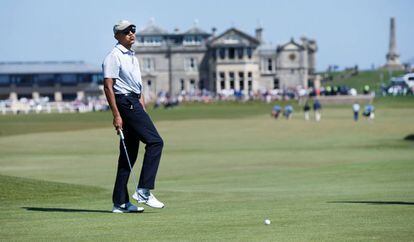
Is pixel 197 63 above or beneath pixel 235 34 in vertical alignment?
beneath

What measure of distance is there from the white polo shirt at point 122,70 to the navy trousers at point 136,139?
128mm

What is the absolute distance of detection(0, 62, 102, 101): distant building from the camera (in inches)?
6693

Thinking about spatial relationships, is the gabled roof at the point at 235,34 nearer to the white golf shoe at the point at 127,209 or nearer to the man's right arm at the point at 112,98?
the man's right arm at the point at 112,98

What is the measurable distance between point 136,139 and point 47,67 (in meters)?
164

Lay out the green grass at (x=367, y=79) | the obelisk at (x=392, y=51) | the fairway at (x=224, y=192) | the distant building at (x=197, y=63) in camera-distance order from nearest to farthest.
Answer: the fairway at (x=224, y=192), the green grass at (x=367, y=79), the distant building at (x=197, y=63), the obelisk at (x=392, y=51)

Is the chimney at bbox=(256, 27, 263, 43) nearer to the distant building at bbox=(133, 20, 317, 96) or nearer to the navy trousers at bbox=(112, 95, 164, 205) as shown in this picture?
the distant building at bbox=(133, 20, 317, 96)

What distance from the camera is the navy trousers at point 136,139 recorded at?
15453mm

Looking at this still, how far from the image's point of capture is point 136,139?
15.6m

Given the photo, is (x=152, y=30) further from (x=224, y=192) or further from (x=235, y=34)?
(x=224, y=192)

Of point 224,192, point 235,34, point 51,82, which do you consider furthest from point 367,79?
point 224,192

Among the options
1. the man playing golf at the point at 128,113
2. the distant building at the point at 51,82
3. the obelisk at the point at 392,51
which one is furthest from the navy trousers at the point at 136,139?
the obelisk at the point at 392,51

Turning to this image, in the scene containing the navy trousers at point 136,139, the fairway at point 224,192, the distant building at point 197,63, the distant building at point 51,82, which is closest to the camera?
the fairway at point 224,192

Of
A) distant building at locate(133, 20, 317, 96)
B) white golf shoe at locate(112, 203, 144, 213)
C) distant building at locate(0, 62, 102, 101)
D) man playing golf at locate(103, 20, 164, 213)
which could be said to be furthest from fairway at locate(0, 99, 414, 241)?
distant building at locate(133, 20, 317, 96)

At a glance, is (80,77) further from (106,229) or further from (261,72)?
(106,229)
